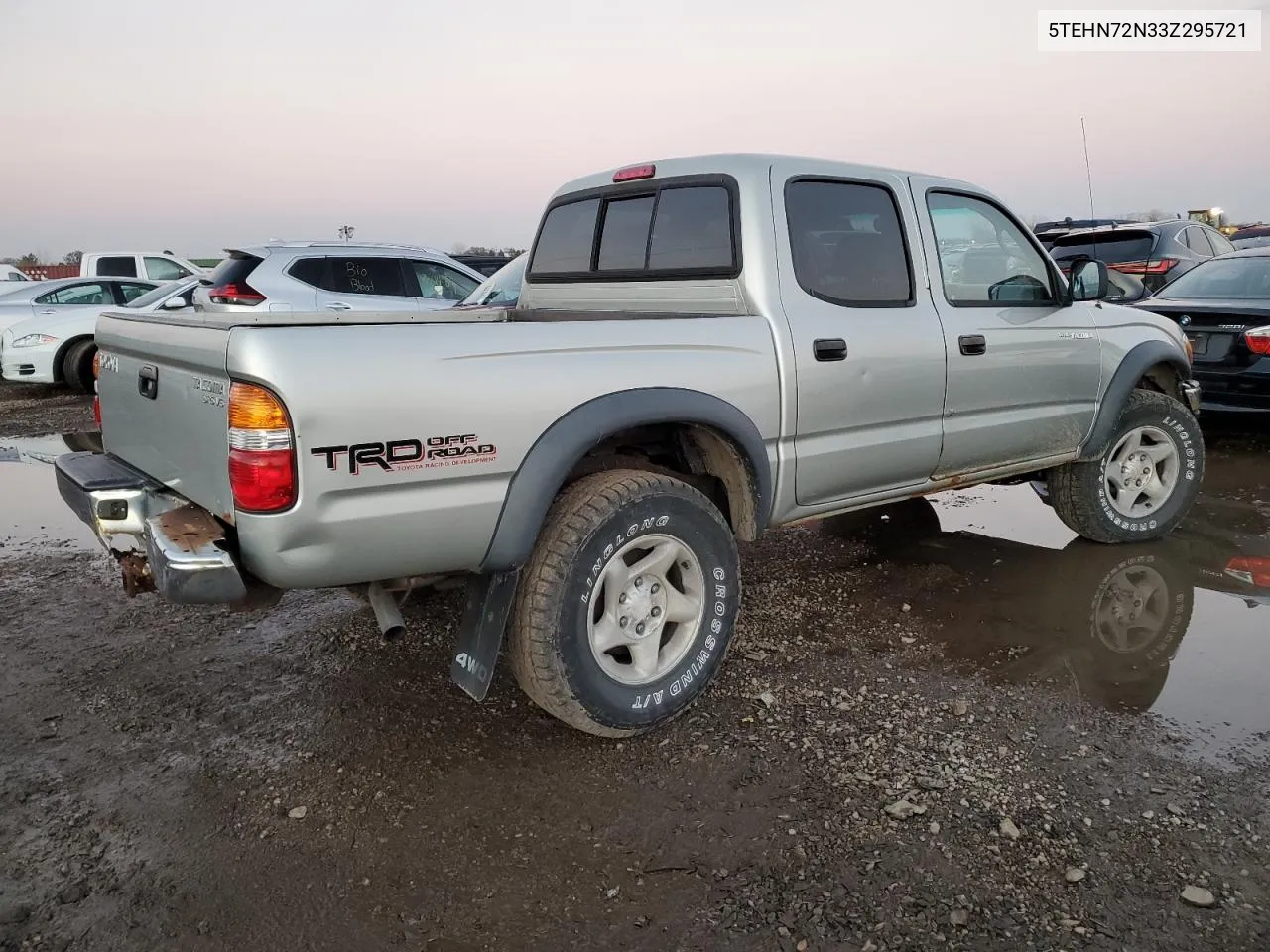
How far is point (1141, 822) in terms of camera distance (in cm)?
259

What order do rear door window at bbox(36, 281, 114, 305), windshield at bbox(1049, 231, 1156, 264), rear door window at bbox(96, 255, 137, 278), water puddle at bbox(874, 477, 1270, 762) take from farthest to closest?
rear door window at bbox(96, 255, 137, 278) < rear door window at bbox(36, 281, 114, 305) < windshield at bbox(1049, 231, 1156, 264) < water puddle at bbox(874, 477, 1270, 762)

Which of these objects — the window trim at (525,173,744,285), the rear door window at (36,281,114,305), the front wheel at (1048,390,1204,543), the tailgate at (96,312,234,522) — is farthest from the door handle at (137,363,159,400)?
the rear door window at (36,281,114,305)

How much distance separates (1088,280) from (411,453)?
11.6ft

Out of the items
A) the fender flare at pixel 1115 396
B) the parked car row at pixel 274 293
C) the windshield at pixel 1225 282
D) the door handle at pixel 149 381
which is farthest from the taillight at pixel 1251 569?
the parked car row at pixel 274 293

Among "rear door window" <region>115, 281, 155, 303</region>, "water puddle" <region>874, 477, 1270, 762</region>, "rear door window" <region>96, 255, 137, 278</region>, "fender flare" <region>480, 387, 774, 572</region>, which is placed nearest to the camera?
"fender flare" <region>480, 387, 774, 572</region>

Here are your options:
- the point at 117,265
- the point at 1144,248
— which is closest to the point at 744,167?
the point at 1144,248

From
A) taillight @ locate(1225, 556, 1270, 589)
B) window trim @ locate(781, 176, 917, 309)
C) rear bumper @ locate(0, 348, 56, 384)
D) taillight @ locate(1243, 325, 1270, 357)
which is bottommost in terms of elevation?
taillight @ locate(1225, 556, 1270, 589)

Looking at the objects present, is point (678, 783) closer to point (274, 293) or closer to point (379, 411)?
point (379, 411)

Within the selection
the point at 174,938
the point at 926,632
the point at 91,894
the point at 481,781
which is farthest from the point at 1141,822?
the point at 91,894

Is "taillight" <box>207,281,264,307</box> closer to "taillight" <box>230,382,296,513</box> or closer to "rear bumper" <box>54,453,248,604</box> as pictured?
"rear bumper" <box>54,453,248,604</box>

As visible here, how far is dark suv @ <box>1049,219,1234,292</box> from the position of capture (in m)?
9.69

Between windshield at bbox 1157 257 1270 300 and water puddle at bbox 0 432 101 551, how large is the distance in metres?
8.06

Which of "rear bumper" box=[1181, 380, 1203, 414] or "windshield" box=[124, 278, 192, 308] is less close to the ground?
"windshield" box=[124, 278, 192, 308]

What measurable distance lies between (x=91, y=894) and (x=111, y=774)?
2.02ft
